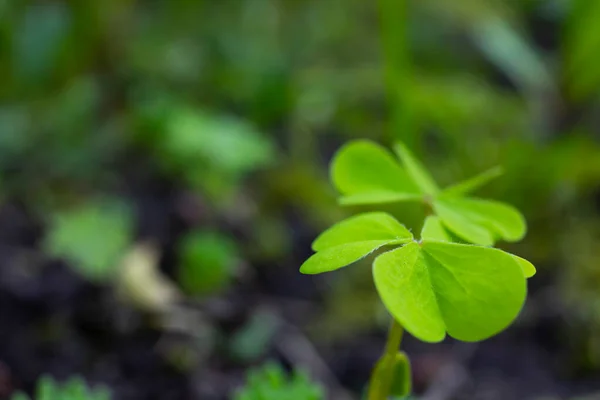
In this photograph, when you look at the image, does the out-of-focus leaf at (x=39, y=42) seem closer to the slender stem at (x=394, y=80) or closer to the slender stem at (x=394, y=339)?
the slender stem at (x=394, y=80)

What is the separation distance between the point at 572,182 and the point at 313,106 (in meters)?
0.64

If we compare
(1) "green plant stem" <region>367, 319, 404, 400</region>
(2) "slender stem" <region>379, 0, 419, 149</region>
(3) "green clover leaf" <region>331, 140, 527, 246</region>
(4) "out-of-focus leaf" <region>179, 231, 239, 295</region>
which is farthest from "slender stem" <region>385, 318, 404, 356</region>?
(2) "slender stem" <region>379, 0, 419, 149</region>

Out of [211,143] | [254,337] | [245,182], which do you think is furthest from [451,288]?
[245,182]

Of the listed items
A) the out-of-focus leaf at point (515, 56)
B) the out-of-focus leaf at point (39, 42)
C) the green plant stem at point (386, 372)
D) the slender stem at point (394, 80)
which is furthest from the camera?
the out-of-focus leaf at point (515, 56)

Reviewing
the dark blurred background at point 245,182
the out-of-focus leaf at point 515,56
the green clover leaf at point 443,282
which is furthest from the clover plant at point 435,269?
the out-of-focus leaf at point 515,56

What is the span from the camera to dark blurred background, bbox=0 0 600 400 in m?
0.99

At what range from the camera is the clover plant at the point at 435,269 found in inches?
17.3

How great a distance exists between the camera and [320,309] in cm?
115

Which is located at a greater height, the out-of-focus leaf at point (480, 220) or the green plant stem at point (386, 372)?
the out-of-focus leaf at point (480, 220)

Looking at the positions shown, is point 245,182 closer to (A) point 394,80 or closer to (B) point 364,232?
(A) point 394,80

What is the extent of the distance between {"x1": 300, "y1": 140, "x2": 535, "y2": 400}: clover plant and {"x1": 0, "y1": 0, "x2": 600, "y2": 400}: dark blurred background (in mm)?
404

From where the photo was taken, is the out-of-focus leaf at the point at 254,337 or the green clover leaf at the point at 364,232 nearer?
the green clover leaf at the point at 364,232

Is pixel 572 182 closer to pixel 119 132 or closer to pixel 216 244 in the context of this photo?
pixel 216 244

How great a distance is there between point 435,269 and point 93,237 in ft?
2.44
